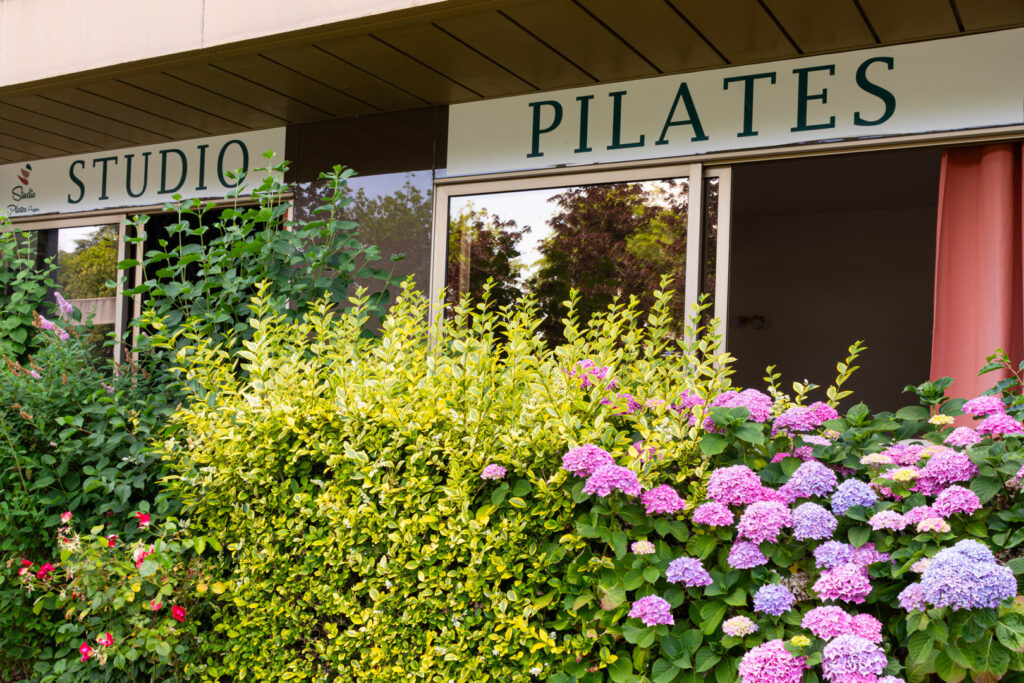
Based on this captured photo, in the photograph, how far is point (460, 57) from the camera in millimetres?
4152

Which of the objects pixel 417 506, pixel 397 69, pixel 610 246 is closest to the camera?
pixel 417 506

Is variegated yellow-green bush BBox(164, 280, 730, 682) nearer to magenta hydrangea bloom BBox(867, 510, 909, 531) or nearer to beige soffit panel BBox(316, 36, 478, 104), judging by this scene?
magenta hydrangea bloom BBox(867, 510, 909, 531)

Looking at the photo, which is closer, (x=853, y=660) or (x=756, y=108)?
(x=853, y=660)

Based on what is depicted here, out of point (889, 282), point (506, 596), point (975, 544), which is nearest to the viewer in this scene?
point (975, 544)

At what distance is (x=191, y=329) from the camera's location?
342cm

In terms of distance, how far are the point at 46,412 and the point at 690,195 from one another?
296 cm

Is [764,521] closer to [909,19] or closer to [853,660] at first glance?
[853,660]

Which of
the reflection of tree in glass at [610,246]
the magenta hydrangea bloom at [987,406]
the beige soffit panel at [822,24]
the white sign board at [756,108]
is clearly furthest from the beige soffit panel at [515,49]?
the magenta hydrangea bloom at [987,406]

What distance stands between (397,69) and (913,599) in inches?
140

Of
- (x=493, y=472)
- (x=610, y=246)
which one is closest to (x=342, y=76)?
(x=610, y=246)

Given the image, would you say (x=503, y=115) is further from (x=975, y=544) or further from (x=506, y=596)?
(x=975, y=544)

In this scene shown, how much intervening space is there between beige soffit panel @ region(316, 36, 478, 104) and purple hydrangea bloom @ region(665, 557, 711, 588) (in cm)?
298

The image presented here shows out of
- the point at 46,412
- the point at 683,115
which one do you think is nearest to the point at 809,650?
the point at 46,412

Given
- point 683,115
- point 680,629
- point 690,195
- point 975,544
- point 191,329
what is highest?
point 683,115
